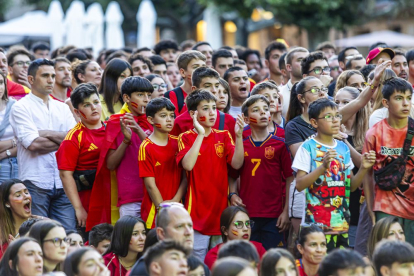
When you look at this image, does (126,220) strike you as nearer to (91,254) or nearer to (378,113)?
(91,254)

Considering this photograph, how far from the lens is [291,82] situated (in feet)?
31.5

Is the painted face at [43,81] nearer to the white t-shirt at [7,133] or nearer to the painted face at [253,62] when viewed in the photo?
the white t-shirt at [7,133]

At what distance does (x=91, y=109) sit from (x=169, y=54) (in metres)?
4.63

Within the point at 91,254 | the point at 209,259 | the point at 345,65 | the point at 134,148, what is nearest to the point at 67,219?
the point at 134,148

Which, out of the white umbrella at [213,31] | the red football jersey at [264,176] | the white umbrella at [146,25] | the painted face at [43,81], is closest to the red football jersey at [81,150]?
the painted face at [43,81]

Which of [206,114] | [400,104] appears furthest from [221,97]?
[400,104]

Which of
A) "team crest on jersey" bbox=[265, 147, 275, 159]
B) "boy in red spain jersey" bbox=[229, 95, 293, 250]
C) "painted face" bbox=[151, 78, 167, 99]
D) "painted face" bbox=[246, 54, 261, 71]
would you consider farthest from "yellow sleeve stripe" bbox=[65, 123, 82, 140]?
"painted face" bbox=[246, 54, 261, 71]

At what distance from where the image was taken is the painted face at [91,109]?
8102mm

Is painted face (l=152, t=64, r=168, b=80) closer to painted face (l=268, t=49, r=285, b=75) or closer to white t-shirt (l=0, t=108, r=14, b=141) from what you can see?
painted face (l=268, t=49, r=285, b=75)

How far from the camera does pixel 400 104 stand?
23.7 ft

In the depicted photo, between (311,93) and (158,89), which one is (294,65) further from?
(311,93)

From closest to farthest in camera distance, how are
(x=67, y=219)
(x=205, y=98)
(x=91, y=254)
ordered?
1. (x=91, y=254)
2. (x=205, y=98)
3. (x=67, y=219)

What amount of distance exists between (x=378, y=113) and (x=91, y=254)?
323 centimetres

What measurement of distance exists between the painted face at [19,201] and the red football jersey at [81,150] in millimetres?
416
